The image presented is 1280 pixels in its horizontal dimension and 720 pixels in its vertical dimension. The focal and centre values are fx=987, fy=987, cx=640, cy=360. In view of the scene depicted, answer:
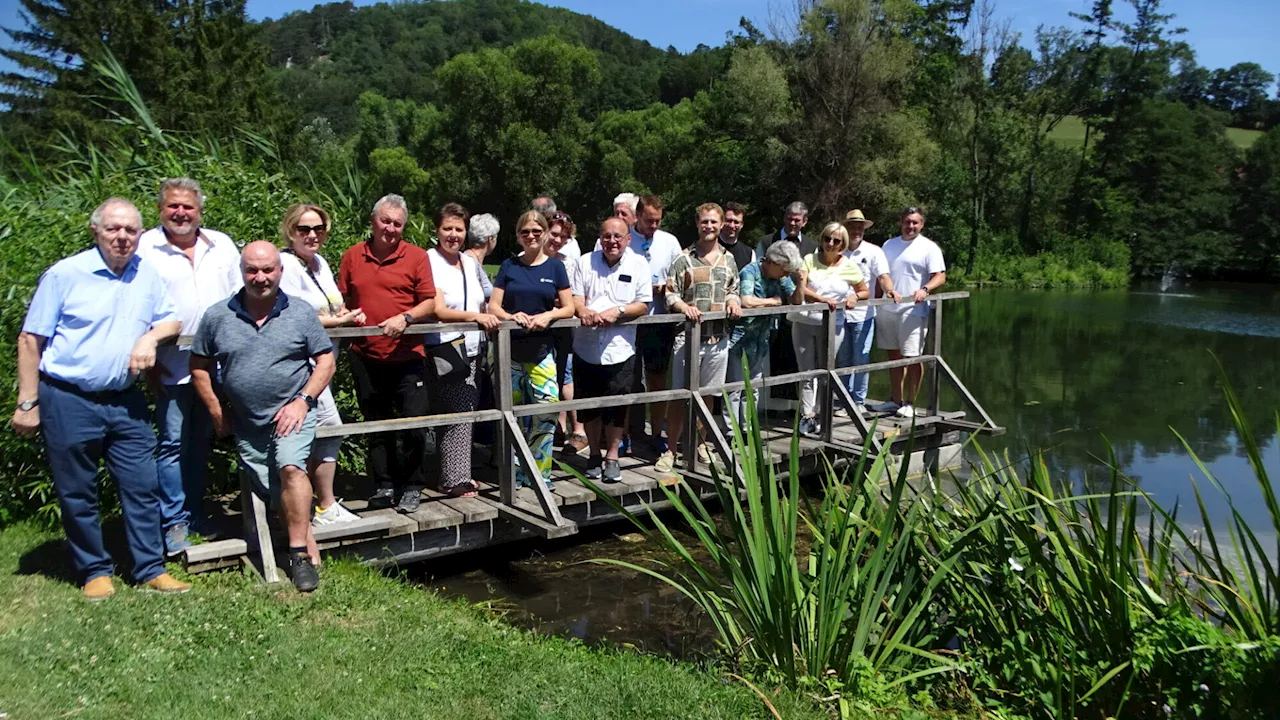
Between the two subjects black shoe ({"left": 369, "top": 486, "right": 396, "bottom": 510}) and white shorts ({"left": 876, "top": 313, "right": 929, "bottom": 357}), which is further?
white shorts ({"left": 876, "top": 313, "right": 929, "bottom": 357})

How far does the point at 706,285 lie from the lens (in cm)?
685

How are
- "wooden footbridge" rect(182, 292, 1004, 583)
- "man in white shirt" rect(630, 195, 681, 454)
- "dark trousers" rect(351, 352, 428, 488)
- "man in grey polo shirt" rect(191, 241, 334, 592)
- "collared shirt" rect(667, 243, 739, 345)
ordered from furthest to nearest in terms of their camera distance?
"man in white shirt" rect(630, 195, 681, 454)
"collared shirt" rect(667, 243, 739, 345)
"dark trousers" rect(351, 352, 428, 488)
"wooden footbridge" rect(182, 292, 1004, 583)
"man in grey polo shirt" rect(191, 241, 334, 592)

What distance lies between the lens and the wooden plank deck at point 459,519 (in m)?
5.22

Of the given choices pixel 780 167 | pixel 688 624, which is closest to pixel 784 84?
pixel 780 167

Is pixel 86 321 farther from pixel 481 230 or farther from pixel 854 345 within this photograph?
pixel 854 345

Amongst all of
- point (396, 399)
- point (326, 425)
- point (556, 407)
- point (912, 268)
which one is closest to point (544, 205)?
point (556, 407)

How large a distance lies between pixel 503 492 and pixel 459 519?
0.34 metres

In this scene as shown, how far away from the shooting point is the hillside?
78750 millimetres

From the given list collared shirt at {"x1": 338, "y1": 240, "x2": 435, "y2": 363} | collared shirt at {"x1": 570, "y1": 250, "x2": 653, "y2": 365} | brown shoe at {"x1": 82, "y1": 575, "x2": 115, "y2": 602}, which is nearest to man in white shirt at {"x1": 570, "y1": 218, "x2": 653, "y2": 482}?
collared shirt at {"x1": 570, "y1": 250, "x2": 653, "y2": 365}

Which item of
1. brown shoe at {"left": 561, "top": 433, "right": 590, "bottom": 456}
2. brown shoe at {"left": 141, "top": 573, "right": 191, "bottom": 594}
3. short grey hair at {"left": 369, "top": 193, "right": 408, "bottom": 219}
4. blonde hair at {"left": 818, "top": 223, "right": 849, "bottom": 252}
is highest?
short grey hair at {"left": 369, "top": 193, "right": 408, "bottom": 219}

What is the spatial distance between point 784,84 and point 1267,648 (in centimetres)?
3329

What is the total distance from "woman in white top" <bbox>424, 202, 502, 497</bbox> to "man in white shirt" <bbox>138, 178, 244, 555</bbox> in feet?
3.93

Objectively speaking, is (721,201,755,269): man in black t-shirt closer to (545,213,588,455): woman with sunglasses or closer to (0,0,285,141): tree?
(545,213,588,455): woman with sunglasses

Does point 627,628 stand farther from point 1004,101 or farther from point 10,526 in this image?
point 1004,101
